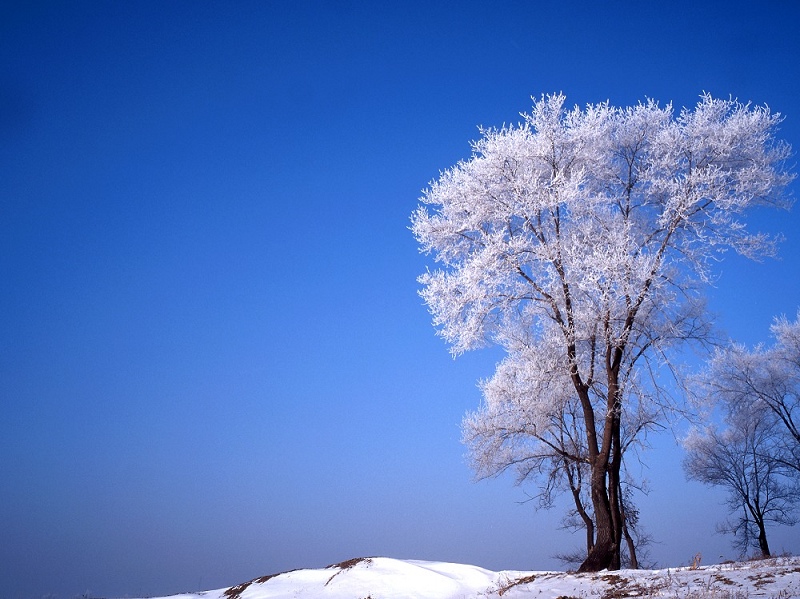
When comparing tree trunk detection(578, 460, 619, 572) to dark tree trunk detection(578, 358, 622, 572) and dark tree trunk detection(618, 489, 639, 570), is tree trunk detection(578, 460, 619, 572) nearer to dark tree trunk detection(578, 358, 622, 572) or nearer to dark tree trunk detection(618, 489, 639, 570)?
dark tree trunk detection(578, 358, 622, 572)

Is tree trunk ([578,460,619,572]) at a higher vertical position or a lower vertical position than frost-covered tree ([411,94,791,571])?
lower

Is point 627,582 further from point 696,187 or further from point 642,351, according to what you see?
point 696,187

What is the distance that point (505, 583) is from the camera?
43.5ft

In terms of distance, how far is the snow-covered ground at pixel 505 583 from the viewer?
10.2 metres

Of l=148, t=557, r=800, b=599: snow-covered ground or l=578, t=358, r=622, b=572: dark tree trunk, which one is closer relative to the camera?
l=148, t=557, r=800, b=599: snow-covered ground

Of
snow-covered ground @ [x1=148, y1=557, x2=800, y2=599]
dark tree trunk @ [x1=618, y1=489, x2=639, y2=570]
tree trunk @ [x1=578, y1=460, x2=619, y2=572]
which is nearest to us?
snow-covered ground @ [x1=148, y1=557, x2=800, y2=599]

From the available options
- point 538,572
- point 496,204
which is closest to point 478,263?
point 496,204

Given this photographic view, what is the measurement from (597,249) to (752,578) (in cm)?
767

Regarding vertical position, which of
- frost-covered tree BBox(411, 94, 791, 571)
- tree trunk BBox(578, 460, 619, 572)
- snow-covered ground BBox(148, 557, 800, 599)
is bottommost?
snow-covered ground BBox(148, 557, 800, 599)

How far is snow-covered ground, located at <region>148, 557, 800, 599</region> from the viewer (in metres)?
10.2

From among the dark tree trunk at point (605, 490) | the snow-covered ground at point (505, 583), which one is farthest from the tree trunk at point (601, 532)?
the snow-covered ground at point (505, 583)

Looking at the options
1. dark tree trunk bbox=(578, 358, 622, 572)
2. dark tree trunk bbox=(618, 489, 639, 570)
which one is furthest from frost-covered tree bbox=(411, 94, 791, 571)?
dark tree trunk bbox=(618, 489, 639, 570)

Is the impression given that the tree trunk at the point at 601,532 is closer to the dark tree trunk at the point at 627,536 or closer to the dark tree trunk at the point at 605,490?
A: the dark tree trunk at the point at 605,490

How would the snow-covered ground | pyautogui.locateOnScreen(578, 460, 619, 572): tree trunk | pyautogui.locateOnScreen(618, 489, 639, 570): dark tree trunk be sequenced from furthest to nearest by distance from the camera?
pyautogui.locateOnScreen(618, 489, 639, 570): dark tree trunk < pyautogui.locateOnScreen(578, 460, 619, 572): tree trunk < the snow-covered ground
